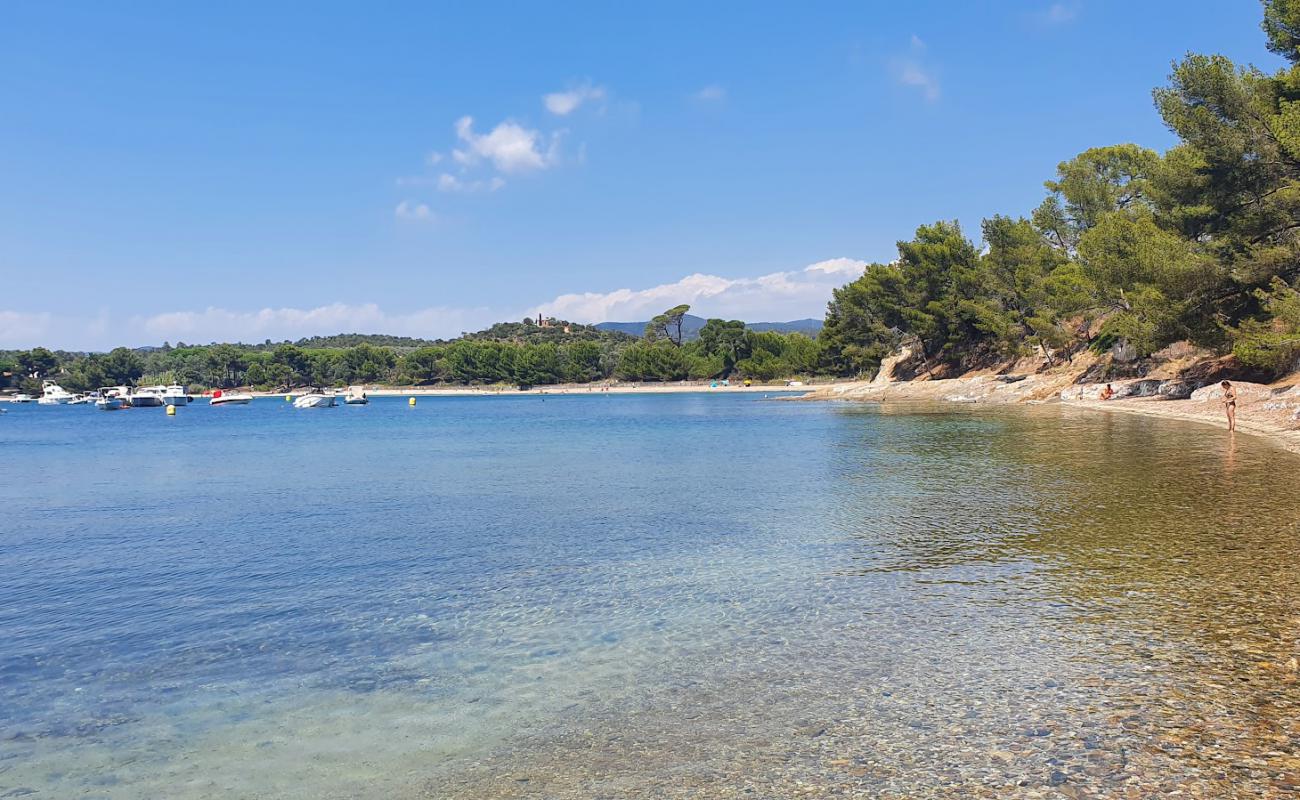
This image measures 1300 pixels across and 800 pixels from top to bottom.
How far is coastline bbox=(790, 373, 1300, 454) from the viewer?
32.6 metres

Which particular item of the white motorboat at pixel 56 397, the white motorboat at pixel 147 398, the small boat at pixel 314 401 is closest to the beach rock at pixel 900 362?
the small boat at pixel 314 401

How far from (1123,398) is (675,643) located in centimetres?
5289

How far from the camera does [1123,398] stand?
2090 inches

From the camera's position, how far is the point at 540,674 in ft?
29.6

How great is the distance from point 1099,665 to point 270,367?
213 metres

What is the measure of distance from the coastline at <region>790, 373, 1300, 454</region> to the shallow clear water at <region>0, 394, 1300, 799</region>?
12418mm

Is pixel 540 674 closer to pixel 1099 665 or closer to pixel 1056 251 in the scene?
pixel 1099 665

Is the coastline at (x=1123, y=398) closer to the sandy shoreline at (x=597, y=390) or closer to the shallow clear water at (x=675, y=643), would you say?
the shallow clear water at (x=675, y=643)

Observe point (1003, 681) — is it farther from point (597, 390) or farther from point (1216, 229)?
point (597, 390)

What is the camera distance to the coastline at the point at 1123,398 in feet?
107

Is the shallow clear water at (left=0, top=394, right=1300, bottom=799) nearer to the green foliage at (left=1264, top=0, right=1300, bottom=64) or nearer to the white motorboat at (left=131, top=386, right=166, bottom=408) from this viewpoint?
the green foliage at (left=1264, top=0, right=1300, bottom=64)

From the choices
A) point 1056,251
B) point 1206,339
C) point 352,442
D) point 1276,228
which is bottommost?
point 352,442

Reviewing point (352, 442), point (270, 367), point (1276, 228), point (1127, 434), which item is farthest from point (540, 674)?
point (270, 367)

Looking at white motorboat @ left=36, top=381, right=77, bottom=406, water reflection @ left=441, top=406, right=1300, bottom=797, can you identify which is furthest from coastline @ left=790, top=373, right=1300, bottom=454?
white motorboat @ left=36, top=381, right=77, bottom=406
